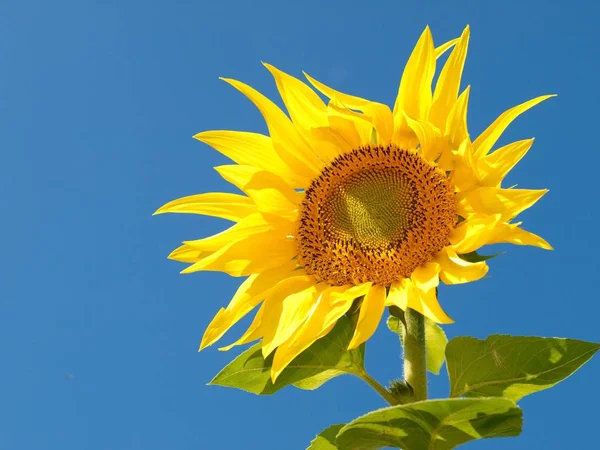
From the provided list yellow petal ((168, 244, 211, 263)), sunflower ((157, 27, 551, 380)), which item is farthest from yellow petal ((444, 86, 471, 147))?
yellow petal ((168, 244, 211, 263))

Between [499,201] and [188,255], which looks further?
[188,255]

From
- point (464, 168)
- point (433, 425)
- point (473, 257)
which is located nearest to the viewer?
point (433, 425)

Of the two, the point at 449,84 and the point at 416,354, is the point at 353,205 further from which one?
the point at 416,354

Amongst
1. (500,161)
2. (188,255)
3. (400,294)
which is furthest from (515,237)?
(188,255)

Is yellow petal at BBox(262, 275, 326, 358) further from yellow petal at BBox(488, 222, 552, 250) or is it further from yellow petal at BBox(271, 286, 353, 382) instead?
yellow petal at BBox(488, 222, 552, 250)

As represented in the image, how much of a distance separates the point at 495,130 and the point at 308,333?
1.34m

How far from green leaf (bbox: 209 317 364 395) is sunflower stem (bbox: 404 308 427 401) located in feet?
0.94

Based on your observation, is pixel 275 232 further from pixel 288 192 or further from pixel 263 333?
pixel 263 333

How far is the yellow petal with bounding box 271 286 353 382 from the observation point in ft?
10.7

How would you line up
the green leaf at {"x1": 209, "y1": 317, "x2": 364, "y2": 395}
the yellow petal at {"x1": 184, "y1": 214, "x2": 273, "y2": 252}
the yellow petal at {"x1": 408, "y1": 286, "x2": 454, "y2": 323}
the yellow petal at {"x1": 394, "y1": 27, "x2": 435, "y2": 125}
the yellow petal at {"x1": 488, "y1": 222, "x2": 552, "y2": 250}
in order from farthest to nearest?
the yellow petal at {"x1": 184, "y1": 214, "x2": 273, "y2": 252} → the yellow petal at {"x1": 394, "y1": 27, "x2": 435, "y2": 125} → the green leaf at {"x1": 209, "y1": 317, "x2": 364, "y2": 395} → the yellow petal at {"x1": 488, "y1": 222, "x2": 552, "y2": 250} → the yellow petal at {"x1": 408, "y1": 286, "x2": 454, "y2": 323}

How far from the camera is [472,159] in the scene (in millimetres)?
3338

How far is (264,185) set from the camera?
3908 millimetres

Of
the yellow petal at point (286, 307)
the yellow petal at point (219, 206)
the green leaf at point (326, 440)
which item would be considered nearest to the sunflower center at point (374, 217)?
the yellow petal at point (286, 307)

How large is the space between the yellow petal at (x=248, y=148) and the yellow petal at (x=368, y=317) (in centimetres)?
100
